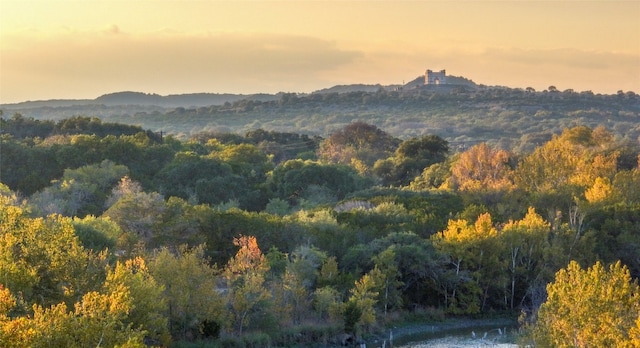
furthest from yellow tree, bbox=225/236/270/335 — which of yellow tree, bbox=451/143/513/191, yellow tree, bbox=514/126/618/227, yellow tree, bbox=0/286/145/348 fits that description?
yellow tree, bbox=451/143/513/191

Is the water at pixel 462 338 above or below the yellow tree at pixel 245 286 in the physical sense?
below

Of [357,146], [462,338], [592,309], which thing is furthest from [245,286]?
[357,146]

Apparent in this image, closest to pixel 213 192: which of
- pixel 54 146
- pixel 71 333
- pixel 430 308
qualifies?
pixel 54 146

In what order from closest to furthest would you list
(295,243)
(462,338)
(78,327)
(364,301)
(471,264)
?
(78,327) → (364,301) → (462,338) → (295,243) → (471,264)

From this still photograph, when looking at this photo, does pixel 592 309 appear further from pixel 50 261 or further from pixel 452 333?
pixel 452 333

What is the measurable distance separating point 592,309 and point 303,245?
93.3 ft

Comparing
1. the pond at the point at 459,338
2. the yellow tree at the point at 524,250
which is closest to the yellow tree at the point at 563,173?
the yellow tree at the point at 524,250

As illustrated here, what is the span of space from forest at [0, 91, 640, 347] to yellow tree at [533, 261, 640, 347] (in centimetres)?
7

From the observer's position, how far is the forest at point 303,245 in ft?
101

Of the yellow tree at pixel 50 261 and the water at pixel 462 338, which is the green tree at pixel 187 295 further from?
the water at pixel 462 338

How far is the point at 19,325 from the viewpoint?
776 inches

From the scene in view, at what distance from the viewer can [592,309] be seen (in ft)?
97.0

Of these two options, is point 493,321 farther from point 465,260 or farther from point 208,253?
point 208,253

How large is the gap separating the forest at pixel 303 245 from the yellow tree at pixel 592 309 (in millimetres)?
68
